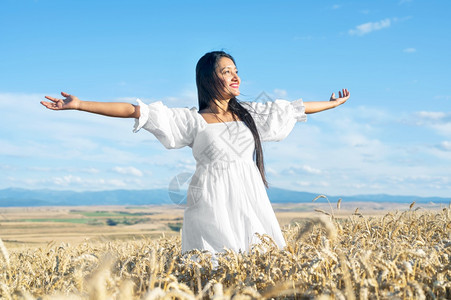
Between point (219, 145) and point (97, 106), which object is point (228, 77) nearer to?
point (219, 145)

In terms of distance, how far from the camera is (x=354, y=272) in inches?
89.5

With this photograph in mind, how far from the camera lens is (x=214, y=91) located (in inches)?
195

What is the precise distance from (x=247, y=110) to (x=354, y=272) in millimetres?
3099

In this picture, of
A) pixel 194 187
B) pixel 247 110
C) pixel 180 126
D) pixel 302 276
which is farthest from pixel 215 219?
pixel 302 276

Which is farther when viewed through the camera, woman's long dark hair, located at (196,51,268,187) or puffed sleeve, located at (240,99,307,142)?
puffed sleeve, located at (240,99,307,142)

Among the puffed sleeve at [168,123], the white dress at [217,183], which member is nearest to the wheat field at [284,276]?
the white dress at [217,183]

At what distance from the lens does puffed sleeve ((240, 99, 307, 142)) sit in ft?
16.9

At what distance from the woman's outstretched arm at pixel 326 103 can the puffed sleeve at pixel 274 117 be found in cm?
19

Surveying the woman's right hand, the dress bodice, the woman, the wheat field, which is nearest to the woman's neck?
the woman

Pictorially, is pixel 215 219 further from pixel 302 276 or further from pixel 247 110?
pixel 302 276

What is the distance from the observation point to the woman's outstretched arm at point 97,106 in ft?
13.3

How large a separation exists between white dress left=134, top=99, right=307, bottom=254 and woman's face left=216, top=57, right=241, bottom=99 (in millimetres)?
353

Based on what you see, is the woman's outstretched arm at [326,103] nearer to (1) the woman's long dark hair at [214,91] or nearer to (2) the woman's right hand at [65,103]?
(1) the woman's long dark hair at [214,91]

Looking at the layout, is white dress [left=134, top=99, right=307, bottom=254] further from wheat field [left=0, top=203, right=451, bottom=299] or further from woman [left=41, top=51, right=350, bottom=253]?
wheat field [left=0, top=203, right=451, bottom=299]
